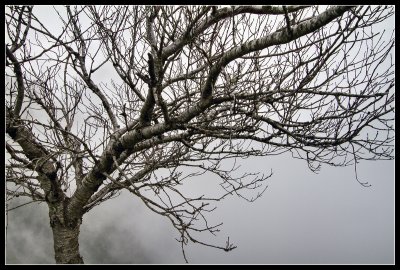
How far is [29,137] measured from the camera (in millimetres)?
4953

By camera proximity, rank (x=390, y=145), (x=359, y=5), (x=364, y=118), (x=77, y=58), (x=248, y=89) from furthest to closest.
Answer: (x=77, y=58) < (x=248, y=89) < (x=390, y=145) < (x=364, y=118) < (x=359, y=5)

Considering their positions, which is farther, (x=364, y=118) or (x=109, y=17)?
(x=109, y=17)

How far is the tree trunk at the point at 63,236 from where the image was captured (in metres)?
5.03

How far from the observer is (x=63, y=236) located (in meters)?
5.06

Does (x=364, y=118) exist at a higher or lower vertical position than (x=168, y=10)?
lower

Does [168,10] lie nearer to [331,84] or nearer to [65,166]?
[331,84]

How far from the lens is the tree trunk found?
5.03 meters

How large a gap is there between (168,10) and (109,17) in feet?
3.83

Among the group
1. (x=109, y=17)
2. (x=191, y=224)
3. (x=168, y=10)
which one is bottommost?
(x=191, y=224)

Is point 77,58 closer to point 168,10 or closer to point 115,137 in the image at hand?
point 115,137

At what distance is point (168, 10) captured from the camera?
12.8 ft

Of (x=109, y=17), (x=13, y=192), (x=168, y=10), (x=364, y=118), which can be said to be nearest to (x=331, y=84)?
(x=364, y=118)

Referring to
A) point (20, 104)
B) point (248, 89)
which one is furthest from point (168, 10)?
point (20, 104)

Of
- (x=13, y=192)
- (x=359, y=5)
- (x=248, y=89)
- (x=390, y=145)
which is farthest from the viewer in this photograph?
(x=13, y=192)
